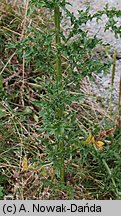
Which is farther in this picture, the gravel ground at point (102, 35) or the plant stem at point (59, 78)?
the gravel ground at point (102, 35)

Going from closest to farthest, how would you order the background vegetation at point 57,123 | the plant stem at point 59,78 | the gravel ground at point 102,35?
the plant stem at point 59,78
the background vegetation at point 57,123
the gravel ground at point 102,35

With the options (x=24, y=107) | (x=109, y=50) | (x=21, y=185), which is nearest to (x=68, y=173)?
(x=21, y=185)

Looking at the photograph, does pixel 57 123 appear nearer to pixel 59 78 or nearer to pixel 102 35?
pixel 59 78

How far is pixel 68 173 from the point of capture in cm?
221

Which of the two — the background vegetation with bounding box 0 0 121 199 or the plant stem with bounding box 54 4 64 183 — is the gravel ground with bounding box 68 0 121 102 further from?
the plant stem with bounding box 54 4 64 183

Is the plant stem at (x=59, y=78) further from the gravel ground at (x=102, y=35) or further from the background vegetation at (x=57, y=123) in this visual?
the gravel ground at (x=102, y=35)

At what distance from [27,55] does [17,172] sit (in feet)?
2.04

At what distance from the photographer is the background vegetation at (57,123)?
1823 millimetres

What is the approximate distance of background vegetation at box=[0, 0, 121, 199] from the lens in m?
1.82

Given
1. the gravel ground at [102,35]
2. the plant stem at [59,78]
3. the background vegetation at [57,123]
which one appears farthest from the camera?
the gravel ground at [102,35]

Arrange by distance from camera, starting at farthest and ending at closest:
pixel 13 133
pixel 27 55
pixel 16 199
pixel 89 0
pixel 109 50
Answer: pixel 89 0
pixel 109 50
pixel 13 133
pixel 16 199
pixel 27 55

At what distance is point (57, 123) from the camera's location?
5.92 ft

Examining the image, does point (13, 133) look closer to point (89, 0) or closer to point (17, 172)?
point (17, 172)

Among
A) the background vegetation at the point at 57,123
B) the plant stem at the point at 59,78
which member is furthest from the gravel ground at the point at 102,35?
the plant stem at the point at 59,78
